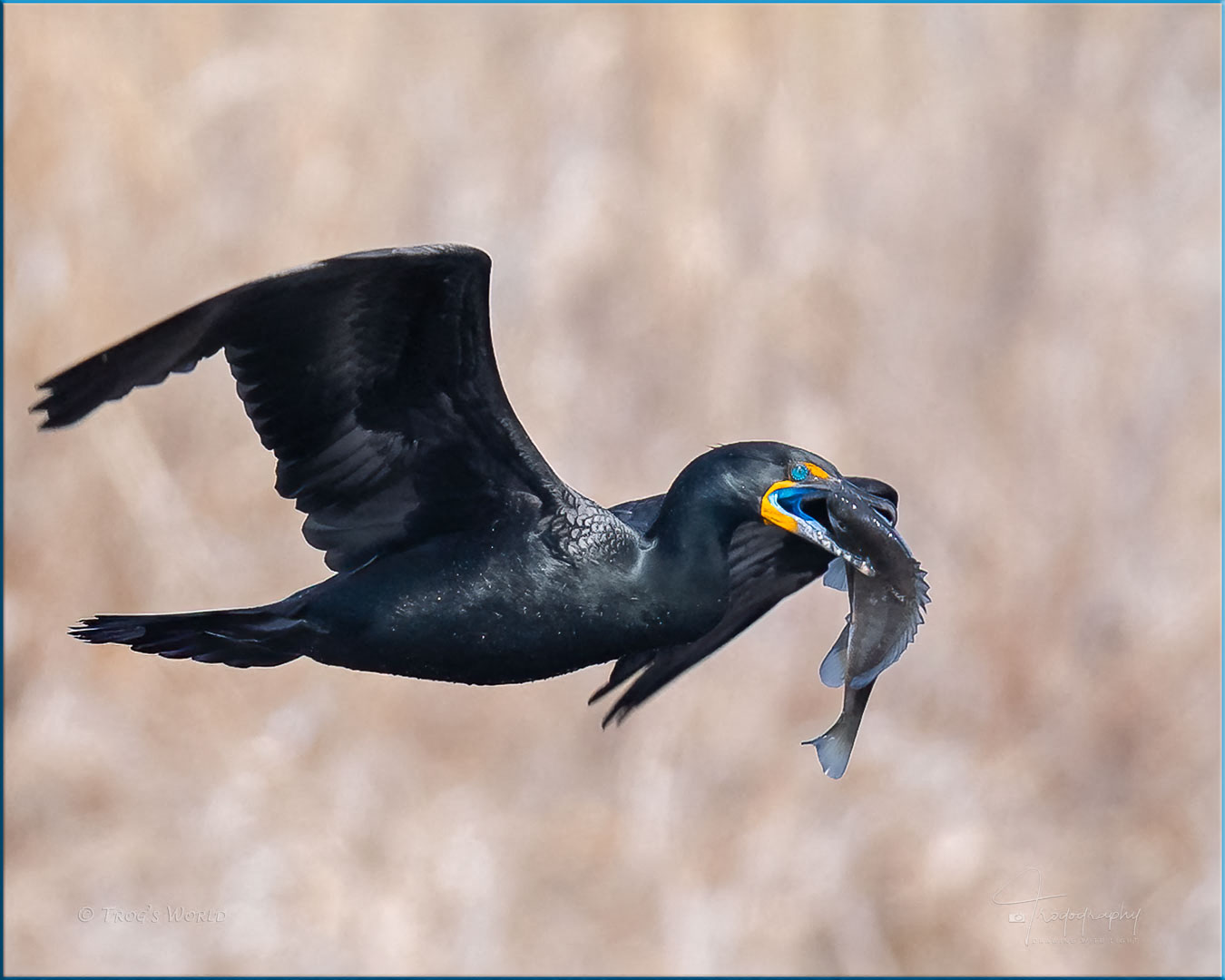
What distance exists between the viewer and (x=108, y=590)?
10.7 m

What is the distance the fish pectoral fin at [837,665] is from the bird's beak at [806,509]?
0.16 m

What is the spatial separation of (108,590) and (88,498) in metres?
0.48

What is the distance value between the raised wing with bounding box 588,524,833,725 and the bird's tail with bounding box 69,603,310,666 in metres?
1.11

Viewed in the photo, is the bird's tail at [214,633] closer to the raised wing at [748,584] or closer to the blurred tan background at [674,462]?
the raised wing at [748,584]

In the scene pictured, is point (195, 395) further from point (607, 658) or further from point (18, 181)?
point (607, 658)

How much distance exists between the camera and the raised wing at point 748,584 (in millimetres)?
5504

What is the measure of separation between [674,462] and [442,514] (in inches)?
225

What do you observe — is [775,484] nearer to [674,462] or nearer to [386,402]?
[386,402]

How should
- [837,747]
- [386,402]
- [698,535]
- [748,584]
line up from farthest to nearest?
[748,584] < [386,402] < [698,535] < [837,747]

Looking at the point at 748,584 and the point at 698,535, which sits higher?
the point at 698,535

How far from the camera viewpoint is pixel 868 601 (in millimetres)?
4602

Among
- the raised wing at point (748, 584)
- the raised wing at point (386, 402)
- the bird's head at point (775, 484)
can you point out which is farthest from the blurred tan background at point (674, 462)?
the bird's head at point (775, 484)

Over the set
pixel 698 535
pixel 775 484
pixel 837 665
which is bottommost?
pixel 837 665

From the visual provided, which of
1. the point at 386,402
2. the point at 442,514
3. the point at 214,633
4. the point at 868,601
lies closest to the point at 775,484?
the point at 868,601
